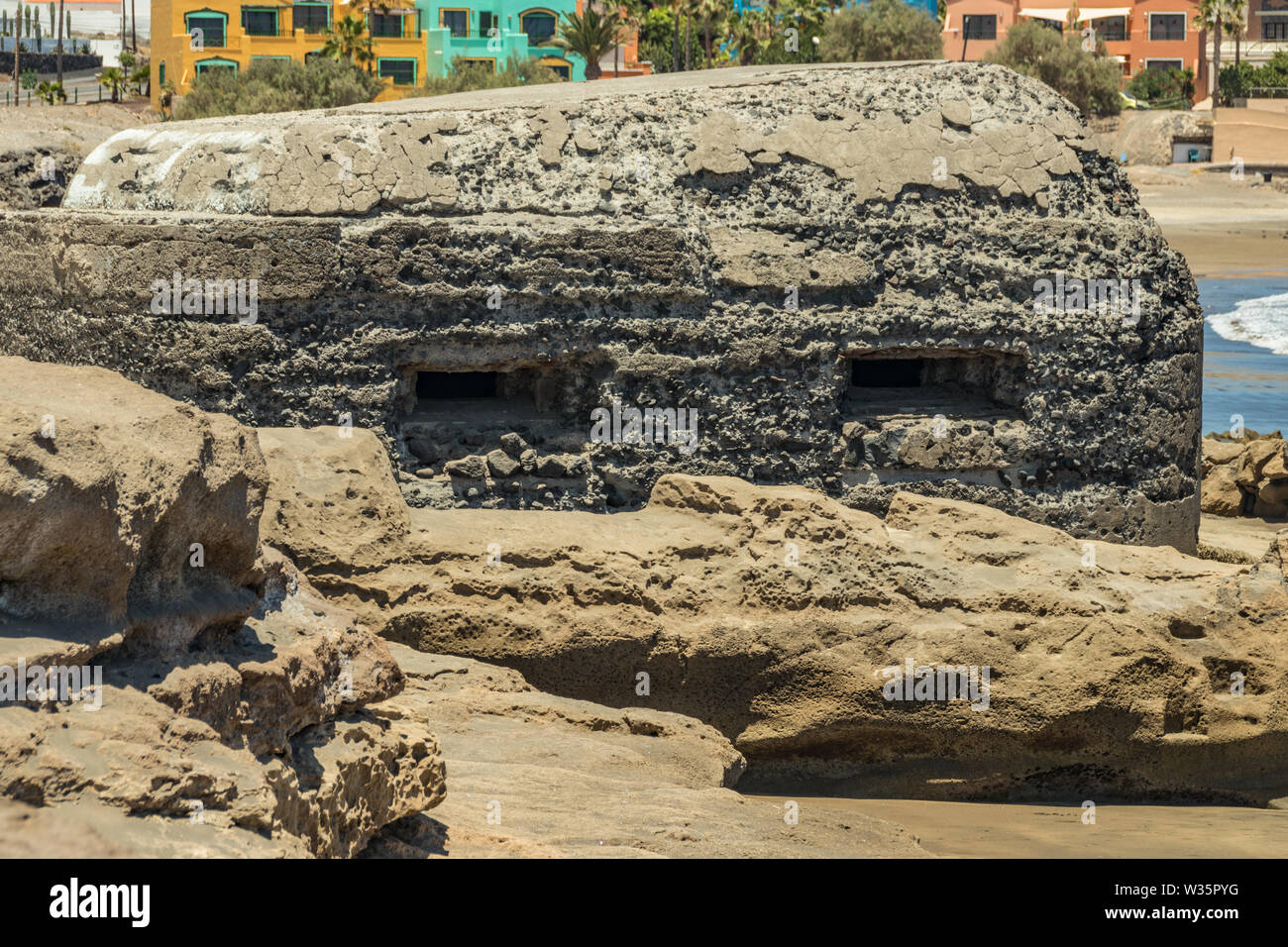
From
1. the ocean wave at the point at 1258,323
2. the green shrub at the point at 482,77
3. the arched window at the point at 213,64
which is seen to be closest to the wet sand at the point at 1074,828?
the ocean wave at the point at 1258,323

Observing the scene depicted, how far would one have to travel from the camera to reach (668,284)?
6.79 m

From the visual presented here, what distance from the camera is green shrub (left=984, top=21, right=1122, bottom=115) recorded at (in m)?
51.2

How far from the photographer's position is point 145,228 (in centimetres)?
670

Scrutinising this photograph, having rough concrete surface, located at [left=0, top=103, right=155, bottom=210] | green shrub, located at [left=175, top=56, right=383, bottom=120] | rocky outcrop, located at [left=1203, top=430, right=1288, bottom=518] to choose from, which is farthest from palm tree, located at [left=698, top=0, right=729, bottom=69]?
rough concrete surface, located at [left=0, top=103, right=155, bottom=210]

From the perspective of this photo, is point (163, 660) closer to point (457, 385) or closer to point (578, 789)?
point (578, 789)

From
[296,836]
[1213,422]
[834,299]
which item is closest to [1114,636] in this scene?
[834,299]

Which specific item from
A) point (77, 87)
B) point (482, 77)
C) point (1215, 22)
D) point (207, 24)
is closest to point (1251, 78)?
point (1215, 22)

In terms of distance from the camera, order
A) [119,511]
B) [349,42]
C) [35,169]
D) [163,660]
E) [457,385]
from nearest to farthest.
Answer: [119,511]
[163,660]
[457,385]
[35,169]
[349,42]

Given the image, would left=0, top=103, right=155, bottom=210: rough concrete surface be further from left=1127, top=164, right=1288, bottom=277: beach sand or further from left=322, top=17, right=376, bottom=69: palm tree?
left=322, top=17, right=376, bottom=69: palm tree

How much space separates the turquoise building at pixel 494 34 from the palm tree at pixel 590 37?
1.35 m

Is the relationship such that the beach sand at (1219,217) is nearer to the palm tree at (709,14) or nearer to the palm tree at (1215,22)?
the palm tree at (1215,22)

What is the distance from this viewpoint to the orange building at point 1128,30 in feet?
196

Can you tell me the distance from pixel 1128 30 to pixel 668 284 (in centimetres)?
6047
